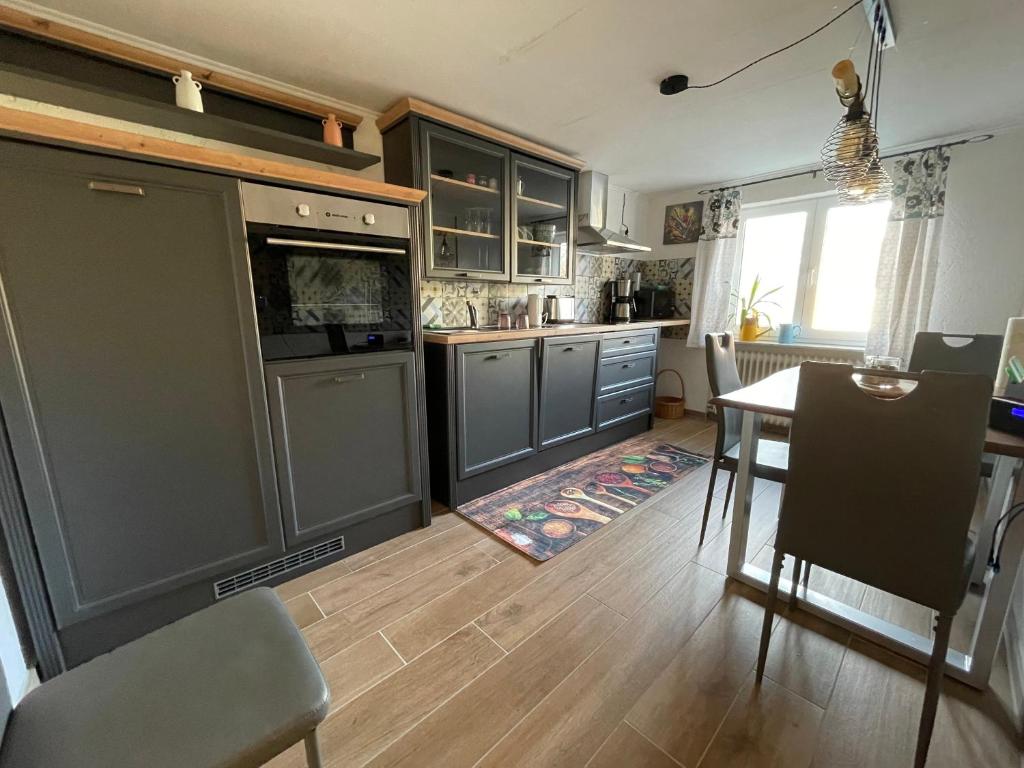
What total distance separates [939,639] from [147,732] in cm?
164

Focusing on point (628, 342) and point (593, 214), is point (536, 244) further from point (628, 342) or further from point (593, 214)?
point (628, 342)

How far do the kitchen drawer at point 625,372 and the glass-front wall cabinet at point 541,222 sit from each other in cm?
75

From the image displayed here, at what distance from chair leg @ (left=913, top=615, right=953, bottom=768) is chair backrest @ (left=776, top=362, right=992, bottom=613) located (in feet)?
0.15

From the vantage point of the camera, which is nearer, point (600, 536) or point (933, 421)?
point (933, 421)

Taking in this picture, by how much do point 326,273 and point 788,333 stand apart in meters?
3.56

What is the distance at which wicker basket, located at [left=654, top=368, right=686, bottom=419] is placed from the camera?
13.3 ft

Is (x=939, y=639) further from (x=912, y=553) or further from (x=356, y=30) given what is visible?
(x=356, y=30)

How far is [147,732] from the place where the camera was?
625 millimetres

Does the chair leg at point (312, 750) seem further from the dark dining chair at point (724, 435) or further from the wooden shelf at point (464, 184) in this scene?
the wooden shelf at point (464, 184)

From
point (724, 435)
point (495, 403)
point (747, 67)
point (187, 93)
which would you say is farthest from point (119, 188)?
point (747, 67)

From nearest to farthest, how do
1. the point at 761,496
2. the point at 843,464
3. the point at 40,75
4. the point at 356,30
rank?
1. the point at 843,464
2. the point at 40,75
3. the point at 356,30
4. the point at 761,496

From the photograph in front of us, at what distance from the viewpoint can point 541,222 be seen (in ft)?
9.75

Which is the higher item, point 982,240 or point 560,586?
point 982,240

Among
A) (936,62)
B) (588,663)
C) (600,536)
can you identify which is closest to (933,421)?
(588,663)
